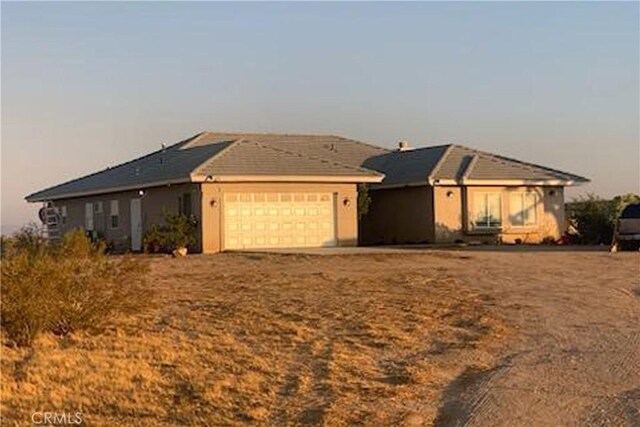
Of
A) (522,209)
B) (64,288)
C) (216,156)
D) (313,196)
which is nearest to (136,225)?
(216,156)

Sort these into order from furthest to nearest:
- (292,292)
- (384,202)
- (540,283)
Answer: (384,202)
(540,283)
(292,292)

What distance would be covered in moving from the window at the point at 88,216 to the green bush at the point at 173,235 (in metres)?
8.85

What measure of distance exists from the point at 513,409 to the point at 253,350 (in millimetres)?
4608

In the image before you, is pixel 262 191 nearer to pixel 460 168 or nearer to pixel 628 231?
pixel 460 168

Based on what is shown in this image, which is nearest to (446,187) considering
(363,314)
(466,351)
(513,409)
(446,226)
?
(446,226)

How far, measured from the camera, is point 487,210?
39.1m

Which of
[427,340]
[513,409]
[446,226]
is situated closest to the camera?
[513,409]

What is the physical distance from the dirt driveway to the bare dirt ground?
29 millimetres

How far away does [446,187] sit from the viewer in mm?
38031

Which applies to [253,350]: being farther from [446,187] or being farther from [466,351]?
[446,187]

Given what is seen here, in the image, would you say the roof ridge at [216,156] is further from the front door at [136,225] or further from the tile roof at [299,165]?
the front door at [136,225]

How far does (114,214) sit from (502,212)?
15.7 m

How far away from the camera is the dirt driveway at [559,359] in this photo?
31.8 ft

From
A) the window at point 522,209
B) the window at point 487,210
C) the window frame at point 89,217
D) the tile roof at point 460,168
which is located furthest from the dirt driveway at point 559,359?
the window frame at point 89,217
